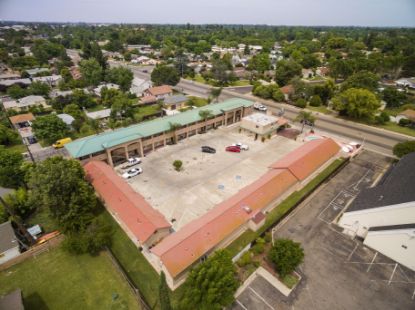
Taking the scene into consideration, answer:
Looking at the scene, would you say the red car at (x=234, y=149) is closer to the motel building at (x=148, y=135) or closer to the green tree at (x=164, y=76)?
the motel building at (x=148, y=135)

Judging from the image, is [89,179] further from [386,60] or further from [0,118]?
[386,60]

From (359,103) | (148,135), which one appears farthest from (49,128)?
(359,103)

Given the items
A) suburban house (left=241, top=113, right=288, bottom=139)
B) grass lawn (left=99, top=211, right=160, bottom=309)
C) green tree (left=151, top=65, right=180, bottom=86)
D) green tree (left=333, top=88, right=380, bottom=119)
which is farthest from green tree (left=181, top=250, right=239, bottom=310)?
green tree (left=151, top=65, right=180, bottom=86)

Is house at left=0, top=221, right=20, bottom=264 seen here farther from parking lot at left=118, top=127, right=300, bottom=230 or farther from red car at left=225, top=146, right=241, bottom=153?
red car at left=225, top=146, right=241, bottom=153

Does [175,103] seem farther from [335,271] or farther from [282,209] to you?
[335,271]

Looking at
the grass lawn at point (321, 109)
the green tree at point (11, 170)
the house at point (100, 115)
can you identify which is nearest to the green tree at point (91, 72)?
the house at point (100, 115)

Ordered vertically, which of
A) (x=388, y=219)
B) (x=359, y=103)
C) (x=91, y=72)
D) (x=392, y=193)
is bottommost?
(x=388, y=219)

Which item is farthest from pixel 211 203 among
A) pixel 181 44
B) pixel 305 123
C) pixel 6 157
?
pixel 181 44
